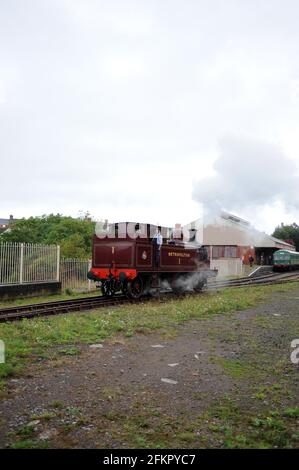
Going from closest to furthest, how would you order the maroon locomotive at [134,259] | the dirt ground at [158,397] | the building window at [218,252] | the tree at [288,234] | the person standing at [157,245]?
the dirt ground at [158,397] → the maroon locomotive at [134,259] → the person standing at [157,245] → the building window at [218,252] → the tree at [288,234]

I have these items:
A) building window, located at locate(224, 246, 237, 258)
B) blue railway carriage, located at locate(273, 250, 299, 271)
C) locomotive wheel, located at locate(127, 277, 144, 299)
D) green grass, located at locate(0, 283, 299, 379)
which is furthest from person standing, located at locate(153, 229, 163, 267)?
building window, located at locate(224, 246, 237, 258)

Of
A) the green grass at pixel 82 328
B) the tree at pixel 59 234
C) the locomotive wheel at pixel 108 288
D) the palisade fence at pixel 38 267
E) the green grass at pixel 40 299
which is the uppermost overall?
the tree at pixel 59 234

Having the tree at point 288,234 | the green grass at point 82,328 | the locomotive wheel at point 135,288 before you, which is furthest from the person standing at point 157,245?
the tree at point 288,234

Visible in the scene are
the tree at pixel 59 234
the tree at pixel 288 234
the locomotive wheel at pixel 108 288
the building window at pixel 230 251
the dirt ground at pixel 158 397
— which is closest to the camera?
the dirt ground at pixel 158 397

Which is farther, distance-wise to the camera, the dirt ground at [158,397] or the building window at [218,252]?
the building window at [218,252]

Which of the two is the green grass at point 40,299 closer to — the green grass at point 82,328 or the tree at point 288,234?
the green grass at point 82,328

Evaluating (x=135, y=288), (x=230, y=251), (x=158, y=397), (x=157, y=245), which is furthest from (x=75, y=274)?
(x=230, y=251)

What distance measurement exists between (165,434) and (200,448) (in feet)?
1.28

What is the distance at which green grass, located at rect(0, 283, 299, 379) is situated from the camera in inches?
265

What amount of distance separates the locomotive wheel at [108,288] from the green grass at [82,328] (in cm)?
216

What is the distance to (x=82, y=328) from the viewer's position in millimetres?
8961

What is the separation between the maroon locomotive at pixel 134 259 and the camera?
14.9 metres

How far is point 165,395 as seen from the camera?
5121mm
